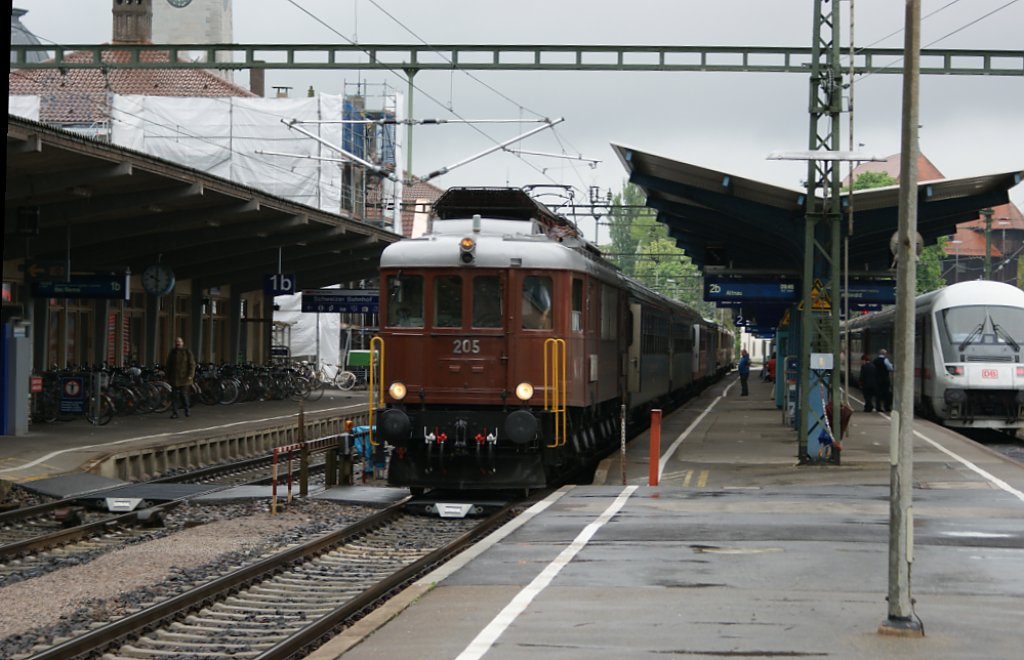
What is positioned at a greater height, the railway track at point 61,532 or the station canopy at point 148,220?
the station canopy at point 148,220

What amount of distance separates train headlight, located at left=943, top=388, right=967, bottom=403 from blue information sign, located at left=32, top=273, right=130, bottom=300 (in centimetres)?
1671

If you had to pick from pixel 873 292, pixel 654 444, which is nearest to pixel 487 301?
pixel 654 444

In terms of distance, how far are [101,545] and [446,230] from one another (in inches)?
236

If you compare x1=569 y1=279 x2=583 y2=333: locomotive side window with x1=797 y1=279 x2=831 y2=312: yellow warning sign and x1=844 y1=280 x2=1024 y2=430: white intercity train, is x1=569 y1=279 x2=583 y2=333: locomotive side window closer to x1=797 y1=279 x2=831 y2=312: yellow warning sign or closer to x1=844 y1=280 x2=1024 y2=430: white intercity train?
x1=797 y1=279 x2=831 y2=312: yellow warning sign

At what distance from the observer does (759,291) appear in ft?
81.5

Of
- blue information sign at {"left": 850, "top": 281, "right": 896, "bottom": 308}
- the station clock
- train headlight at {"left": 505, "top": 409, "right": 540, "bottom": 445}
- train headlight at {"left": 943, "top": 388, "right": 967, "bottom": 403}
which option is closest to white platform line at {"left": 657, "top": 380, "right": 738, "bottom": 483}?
train headlight at {"left": 505, "top": 409, "right": 540, "bottom": 445}

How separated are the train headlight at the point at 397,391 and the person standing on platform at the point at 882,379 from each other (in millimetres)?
19840

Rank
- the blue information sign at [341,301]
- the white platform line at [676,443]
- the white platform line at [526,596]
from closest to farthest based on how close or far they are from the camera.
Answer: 1. the white platform line at [526,596]
2. the white platform line at [676,443]
3. the blue information sign at [341,301]

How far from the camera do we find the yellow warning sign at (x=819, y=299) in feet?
67.1

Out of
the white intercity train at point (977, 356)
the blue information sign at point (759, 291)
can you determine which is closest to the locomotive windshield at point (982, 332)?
the white intercity train at point (977, 356)

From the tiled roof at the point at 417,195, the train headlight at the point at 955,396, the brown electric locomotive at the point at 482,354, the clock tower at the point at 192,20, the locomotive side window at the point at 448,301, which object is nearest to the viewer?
the brown electric locomotive at the point at 482,354

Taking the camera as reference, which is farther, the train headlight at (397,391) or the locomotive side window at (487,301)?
the locomotive side window at (487,301)

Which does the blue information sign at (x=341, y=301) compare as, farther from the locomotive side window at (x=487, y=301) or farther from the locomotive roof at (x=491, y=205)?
the locomotive side window at (x=487, y=301)

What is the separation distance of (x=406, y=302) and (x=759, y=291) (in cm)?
960
